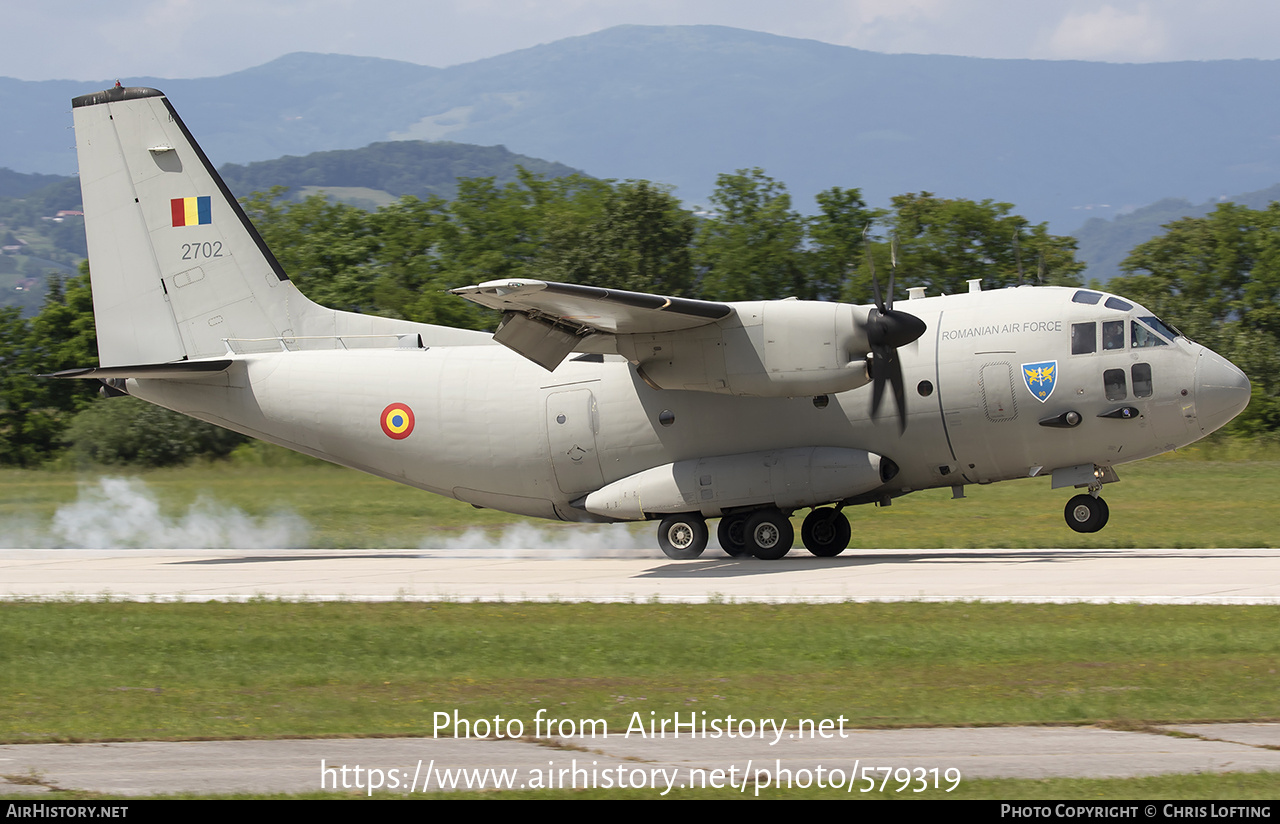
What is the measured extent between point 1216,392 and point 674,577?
334 inches

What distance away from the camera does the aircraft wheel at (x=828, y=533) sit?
20.8 metres

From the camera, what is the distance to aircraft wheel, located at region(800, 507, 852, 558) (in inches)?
821

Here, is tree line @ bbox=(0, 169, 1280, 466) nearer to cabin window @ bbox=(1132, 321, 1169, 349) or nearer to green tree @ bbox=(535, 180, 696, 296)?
green tree @ bbox=(535, 180, 696, 296)

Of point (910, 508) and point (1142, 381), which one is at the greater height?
point (1142, 381)

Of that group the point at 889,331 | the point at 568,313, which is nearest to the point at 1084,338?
the point at 889,331

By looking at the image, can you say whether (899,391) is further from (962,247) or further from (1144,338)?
(962,247)

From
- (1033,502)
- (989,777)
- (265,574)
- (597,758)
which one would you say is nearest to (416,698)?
(597,758)

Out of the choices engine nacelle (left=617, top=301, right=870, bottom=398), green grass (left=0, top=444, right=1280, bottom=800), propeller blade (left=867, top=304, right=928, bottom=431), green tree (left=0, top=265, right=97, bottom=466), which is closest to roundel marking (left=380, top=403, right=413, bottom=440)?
engine nacelle (left=617, top=301, right=870, bottom=398)

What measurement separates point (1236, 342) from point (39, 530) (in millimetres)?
40227

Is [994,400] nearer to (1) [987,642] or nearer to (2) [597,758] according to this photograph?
(1) [987,642]

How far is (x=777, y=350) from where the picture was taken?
59.3 ft

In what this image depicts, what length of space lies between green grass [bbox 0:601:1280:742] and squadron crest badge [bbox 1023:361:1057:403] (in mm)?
5252

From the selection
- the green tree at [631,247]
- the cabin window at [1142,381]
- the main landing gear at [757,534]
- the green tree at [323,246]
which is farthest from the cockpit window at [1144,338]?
the green tree at [323,246]

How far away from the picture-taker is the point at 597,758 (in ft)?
26.8
